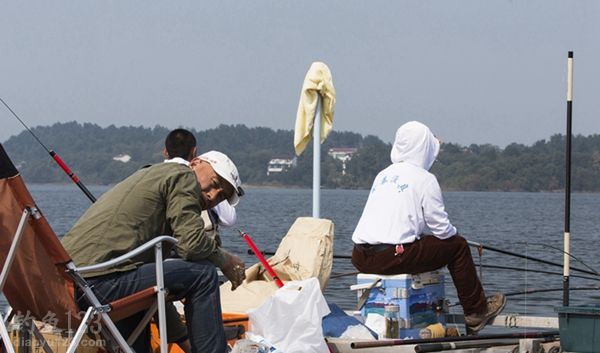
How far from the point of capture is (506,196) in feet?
291

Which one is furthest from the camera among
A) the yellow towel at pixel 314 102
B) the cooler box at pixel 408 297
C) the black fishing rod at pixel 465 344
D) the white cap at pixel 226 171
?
the yellow towel at pixel 314 102

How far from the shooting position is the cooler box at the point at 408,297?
627 centimetres

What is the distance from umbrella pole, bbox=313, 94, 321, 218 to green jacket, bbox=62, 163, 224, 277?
10.8ft

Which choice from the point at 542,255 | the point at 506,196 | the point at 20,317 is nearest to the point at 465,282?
the point at 20,317

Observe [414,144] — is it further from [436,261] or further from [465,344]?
[465,344]

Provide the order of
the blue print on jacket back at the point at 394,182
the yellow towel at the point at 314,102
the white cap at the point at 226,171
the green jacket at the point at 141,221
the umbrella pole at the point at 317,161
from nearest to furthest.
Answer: the green jacket at the point at 141,221, the white cap at the point at 226,171, the blue print on jacket back at the point at 394,182, the umbrella pole at the point at 317,161, the yellow towel at the point at 314,102

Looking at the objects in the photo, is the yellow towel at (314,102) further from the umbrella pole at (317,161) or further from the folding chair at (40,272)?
the folding chair at (40,272)

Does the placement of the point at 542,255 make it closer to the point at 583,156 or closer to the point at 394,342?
the point at 394,342

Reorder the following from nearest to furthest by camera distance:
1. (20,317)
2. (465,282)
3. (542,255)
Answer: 1. (20,317)
2. (465,282)
3. (542,255)

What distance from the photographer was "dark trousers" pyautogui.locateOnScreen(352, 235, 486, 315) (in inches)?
247

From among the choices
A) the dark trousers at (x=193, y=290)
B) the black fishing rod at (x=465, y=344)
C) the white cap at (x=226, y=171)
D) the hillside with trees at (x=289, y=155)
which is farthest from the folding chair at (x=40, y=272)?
the hillside with trees at (x=289, y=155)

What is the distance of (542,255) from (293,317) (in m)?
16.6

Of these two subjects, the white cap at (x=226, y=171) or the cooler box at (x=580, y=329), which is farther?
the cooler box at (x=580, y=329)

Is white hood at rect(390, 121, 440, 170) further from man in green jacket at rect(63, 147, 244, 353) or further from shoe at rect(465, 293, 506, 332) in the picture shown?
man in green jacket at rect(63, 147, 244, 353)
